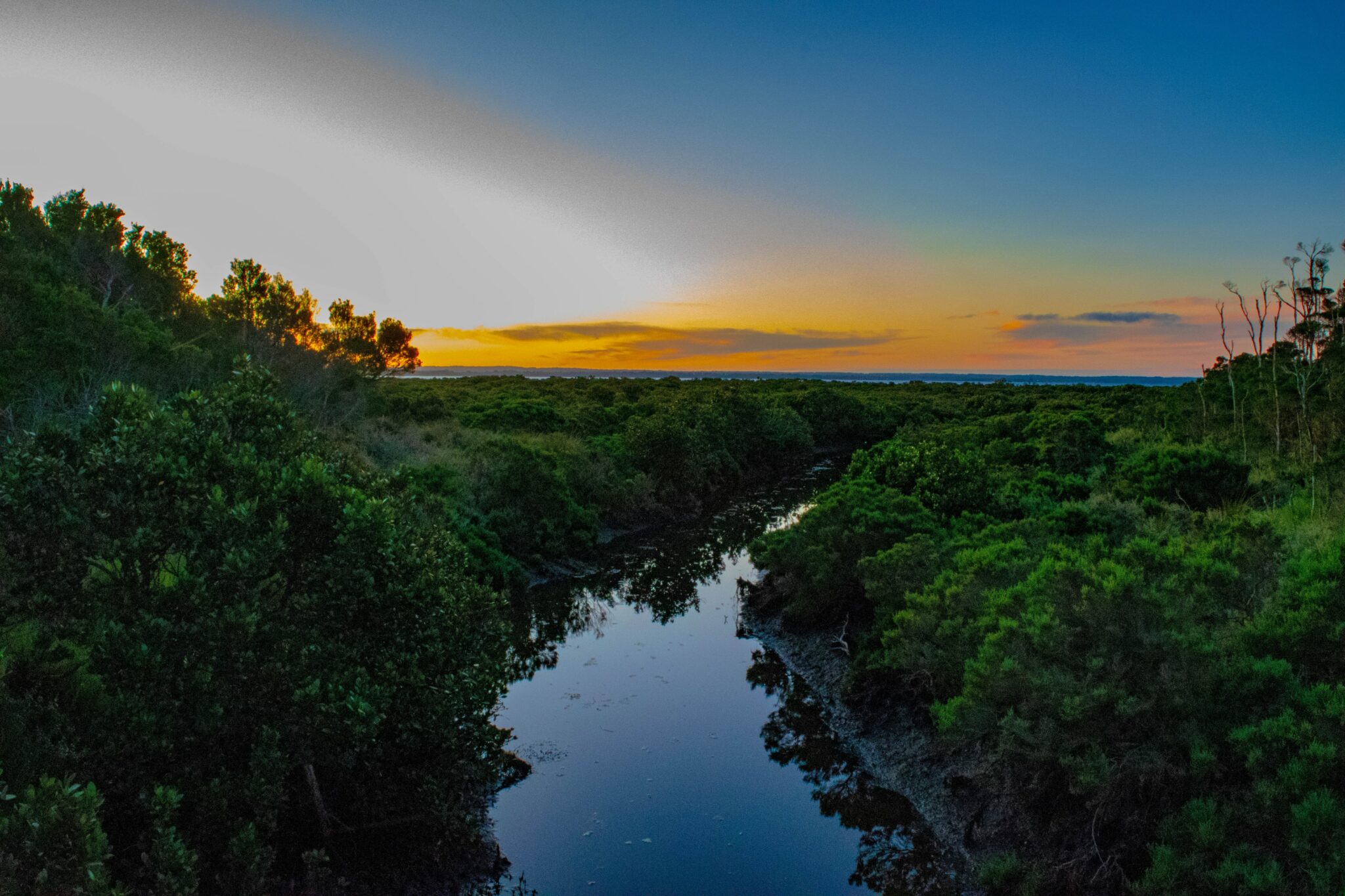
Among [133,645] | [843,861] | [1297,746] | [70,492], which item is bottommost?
[843,861]

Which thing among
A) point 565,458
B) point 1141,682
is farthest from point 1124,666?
point 565,458

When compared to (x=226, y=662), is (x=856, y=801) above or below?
below

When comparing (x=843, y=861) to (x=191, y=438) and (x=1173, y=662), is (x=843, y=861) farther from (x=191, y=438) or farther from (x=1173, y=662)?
(x=191, y=438)

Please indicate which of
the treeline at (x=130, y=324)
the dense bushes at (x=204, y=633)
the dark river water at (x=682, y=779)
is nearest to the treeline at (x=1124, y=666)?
the dark river water at (x=682, y=779)

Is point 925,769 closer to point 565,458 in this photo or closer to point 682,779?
point 682,779

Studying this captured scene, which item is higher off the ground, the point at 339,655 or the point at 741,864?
the point at 339,655

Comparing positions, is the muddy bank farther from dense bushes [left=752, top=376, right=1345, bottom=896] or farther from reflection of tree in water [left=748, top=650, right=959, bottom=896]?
dense bushes [left=752, top=376, right=1345, bottom=896]

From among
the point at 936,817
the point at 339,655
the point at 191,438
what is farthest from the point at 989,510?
the point at 191,438
